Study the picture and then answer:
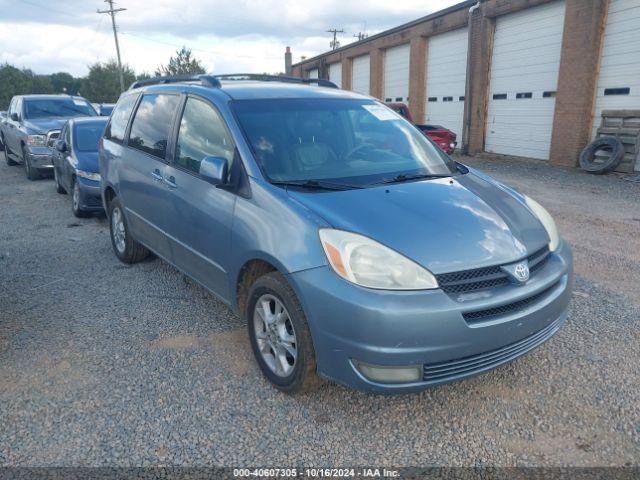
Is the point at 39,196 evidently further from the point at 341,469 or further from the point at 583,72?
the point at 583,72

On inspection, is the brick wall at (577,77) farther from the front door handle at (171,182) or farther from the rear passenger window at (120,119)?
the front door handle at (171,182)

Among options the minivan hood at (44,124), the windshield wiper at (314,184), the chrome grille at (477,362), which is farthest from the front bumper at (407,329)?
the minivan hood at (44,124)

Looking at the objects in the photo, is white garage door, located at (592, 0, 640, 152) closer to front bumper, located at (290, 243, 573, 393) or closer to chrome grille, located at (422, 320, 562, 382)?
chrome grille, located at (422, 320, 562, 382)

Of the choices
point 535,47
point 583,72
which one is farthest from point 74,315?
point 535,47

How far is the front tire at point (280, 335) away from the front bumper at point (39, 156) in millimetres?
9862

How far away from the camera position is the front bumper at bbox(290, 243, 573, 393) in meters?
2.42

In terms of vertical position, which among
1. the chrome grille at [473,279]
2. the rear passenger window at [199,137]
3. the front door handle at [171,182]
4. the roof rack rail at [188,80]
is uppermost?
the roof rack rail at [188,80]

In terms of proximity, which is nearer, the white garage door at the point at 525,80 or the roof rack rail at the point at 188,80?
the roof rack rail at the point at 188,80

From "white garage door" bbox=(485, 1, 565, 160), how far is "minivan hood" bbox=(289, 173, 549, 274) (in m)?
12.3

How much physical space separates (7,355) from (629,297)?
16.2 ft

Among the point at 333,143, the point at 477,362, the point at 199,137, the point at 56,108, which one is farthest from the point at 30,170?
the point at 477,362

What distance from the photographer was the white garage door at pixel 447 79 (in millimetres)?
17859

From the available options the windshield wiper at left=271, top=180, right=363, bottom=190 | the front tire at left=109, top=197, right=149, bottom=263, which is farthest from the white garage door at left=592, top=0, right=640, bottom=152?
the front tire at left=109, top=197, right=149, bottom=263

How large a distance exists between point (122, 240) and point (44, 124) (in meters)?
7.86
